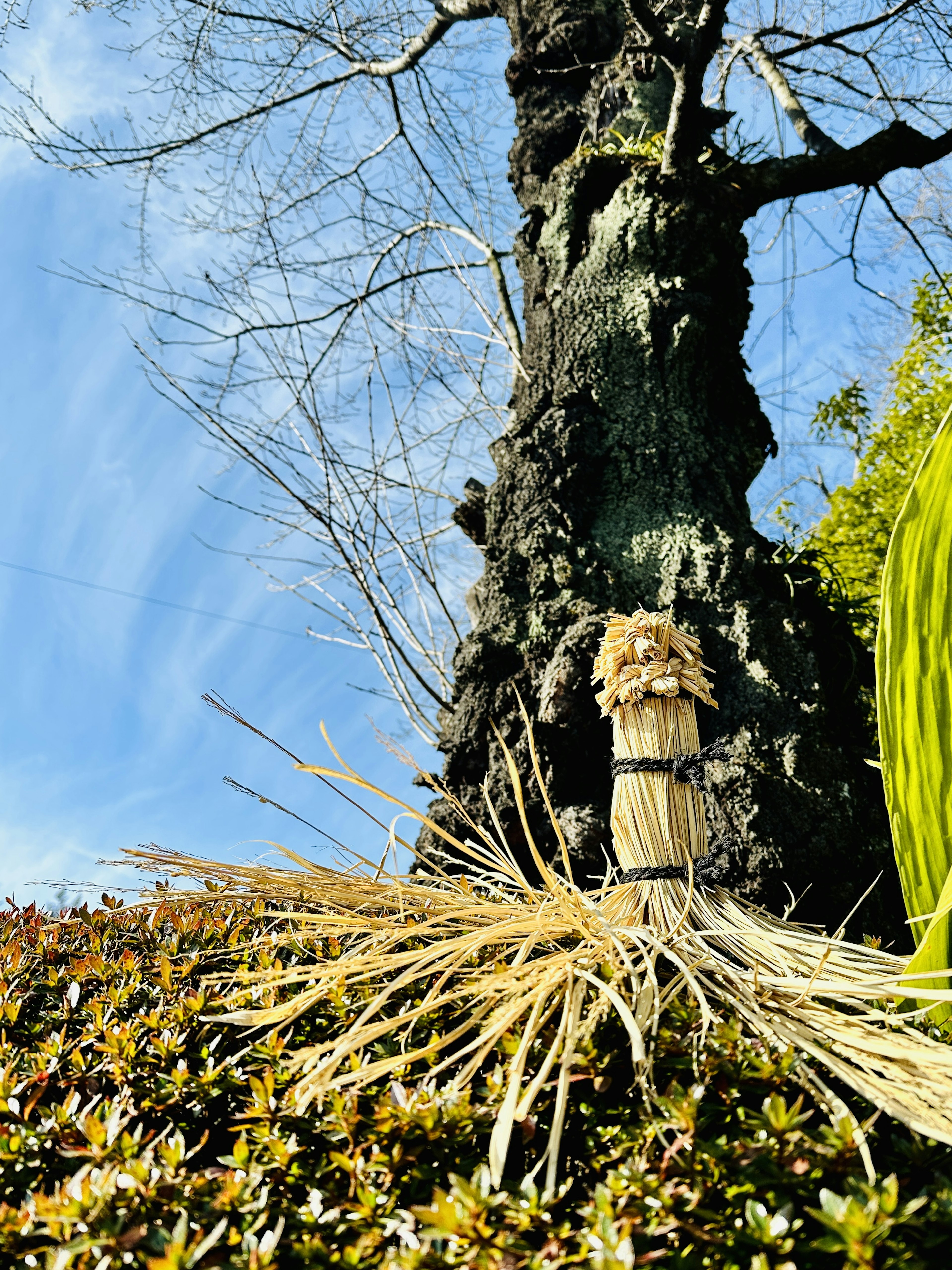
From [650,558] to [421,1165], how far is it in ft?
5.24

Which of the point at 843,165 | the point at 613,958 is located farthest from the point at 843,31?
the point at 613,958

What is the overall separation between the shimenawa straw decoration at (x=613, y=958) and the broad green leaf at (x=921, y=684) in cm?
17

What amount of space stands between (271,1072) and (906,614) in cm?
110

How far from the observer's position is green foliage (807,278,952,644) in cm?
450

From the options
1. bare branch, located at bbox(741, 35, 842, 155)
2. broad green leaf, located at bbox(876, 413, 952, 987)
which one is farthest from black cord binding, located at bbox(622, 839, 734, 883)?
bare branch, located at bbox(741, 35, 842, 155)

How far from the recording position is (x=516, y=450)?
7.97 feet

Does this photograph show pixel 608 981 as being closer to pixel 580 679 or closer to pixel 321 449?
pixel 580 679

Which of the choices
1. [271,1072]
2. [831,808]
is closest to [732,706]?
[831,808]

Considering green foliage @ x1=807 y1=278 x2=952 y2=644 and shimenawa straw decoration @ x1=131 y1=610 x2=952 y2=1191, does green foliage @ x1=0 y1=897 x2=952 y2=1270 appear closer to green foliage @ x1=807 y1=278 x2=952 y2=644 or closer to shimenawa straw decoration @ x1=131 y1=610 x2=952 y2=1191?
shimenawa straw decoration @ x1=131 y1=610 x2=952 y2=1191

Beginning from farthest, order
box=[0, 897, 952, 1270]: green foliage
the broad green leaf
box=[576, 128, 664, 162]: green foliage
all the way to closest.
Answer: box=[576, 128, 664, 162]: green foliage → the broad green leaf → box=[0, 897, 952, 1270]: green foliage

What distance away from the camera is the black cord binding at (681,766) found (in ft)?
4.53

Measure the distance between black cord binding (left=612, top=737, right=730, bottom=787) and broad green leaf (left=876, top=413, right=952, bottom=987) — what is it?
266 mm

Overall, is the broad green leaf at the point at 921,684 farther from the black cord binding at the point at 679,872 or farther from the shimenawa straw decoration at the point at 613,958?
the black cord binding at the point at 679,872


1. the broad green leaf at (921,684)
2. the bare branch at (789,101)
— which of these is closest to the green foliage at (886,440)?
the bare branch at (789,101)
